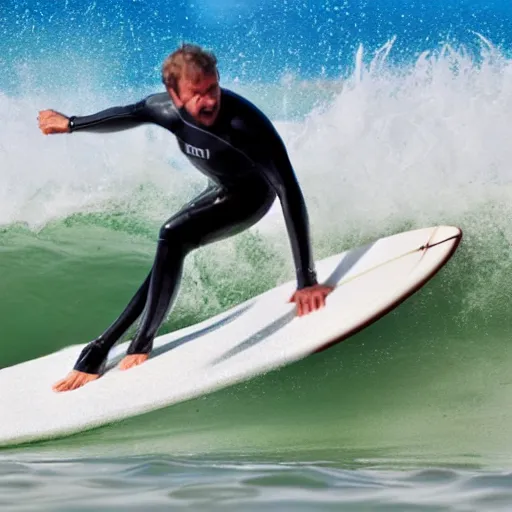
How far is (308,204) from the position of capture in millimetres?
2738

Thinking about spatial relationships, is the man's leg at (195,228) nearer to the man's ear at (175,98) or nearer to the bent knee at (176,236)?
the bent knee at (176,236)

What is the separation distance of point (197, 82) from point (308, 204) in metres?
0.70

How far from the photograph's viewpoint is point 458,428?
2.30 metres

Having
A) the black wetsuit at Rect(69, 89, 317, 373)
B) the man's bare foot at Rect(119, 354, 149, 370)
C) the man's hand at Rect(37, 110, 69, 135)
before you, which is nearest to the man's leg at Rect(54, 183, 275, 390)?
the black wetsuit at Rect(69, 89, 317, 373)

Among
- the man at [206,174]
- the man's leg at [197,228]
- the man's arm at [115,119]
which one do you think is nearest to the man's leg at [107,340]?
the man at [206,174]

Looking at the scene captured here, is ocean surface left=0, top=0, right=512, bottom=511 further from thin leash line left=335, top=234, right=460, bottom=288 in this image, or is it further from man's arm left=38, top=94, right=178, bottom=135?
man's arm left=38, top=94, right=178, bottom=135

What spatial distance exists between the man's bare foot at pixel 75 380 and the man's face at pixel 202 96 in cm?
77

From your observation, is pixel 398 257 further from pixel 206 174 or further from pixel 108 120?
pixel 108 120

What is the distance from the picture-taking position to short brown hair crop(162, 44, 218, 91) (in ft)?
7.07

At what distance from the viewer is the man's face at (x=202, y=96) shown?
2.16 meters

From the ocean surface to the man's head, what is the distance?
0.55 m

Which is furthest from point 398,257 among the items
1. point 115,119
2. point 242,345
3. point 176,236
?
point 115,119

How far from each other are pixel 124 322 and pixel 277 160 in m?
0.64

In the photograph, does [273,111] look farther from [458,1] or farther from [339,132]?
[458,1]
